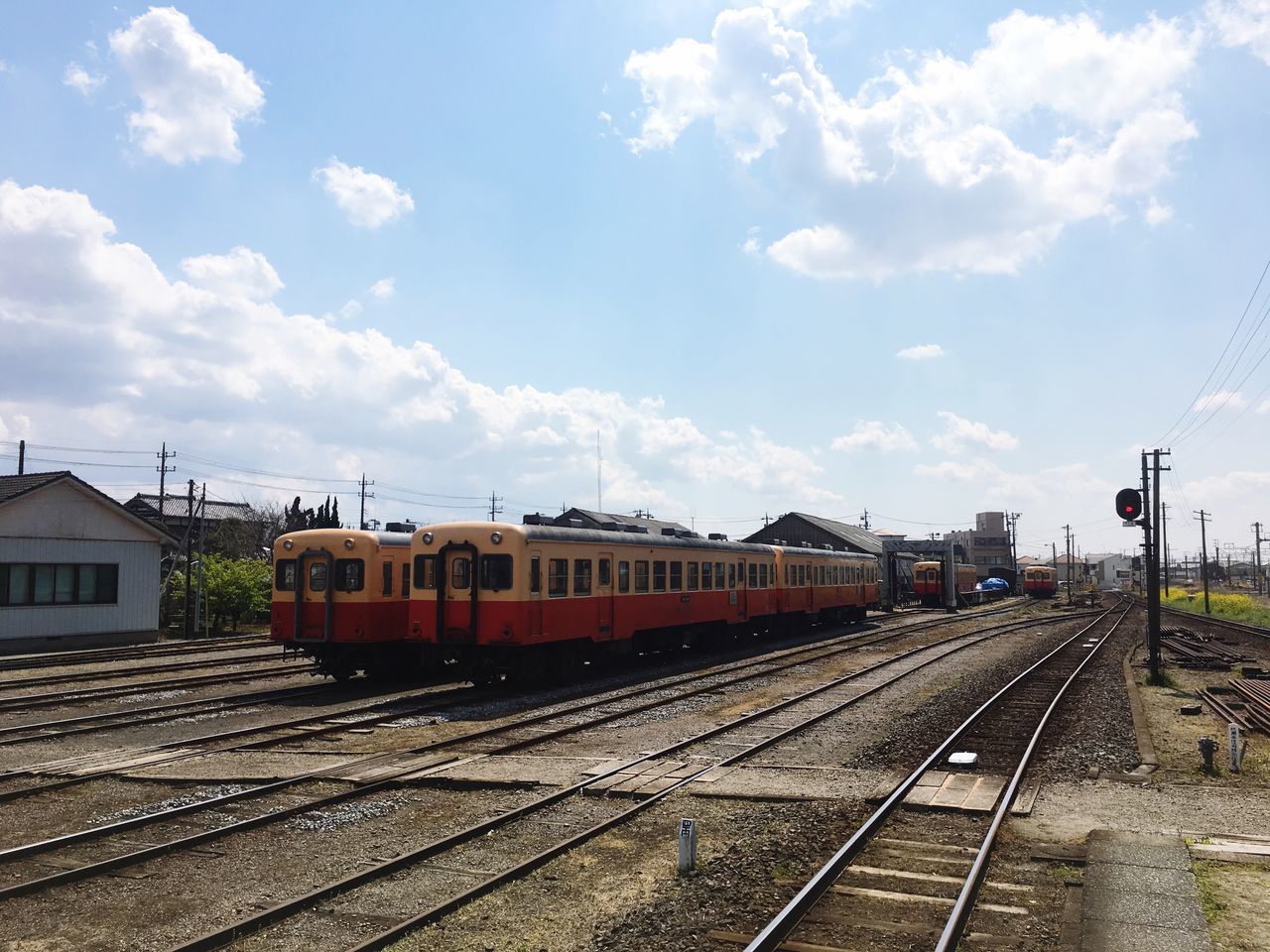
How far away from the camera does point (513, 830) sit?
8133mm

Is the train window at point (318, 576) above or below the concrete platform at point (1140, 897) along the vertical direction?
above

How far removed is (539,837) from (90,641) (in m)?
24.2

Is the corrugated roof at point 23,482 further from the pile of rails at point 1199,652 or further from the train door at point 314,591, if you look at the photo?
the pile of rails at point 1199,652

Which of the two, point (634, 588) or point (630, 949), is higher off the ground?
point (634, 588)

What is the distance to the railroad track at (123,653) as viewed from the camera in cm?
2184

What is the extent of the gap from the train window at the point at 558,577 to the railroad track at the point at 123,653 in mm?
12891

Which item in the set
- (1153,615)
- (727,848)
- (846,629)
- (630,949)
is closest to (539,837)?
(727,848)

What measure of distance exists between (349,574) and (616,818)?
11.3 meters

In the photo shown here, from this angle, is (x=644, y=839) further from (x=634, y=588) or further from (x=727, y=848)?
(x=634, y=588)

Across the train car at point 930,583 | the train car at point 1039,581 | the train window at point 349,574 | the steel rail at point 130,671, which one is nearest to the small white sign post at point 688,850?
the train window at point 349,574

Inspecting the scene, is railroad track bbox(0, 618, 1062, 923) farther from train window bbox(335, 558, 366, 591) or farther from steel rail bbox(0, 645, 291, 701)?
steel rail bbox(0, 645, 291, 701)

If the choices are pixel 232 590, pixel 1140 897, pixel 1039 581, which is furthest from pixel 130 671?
pixel 1039 581

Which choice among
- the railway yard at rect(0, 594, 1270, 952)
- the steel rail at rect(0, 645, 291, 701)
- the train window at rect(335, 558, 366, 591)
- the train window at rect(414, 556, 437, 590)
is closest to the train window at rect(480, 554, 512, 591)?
the train window at rect(414, 556, 437, 590)

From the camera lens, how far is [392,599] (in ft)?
60.5
